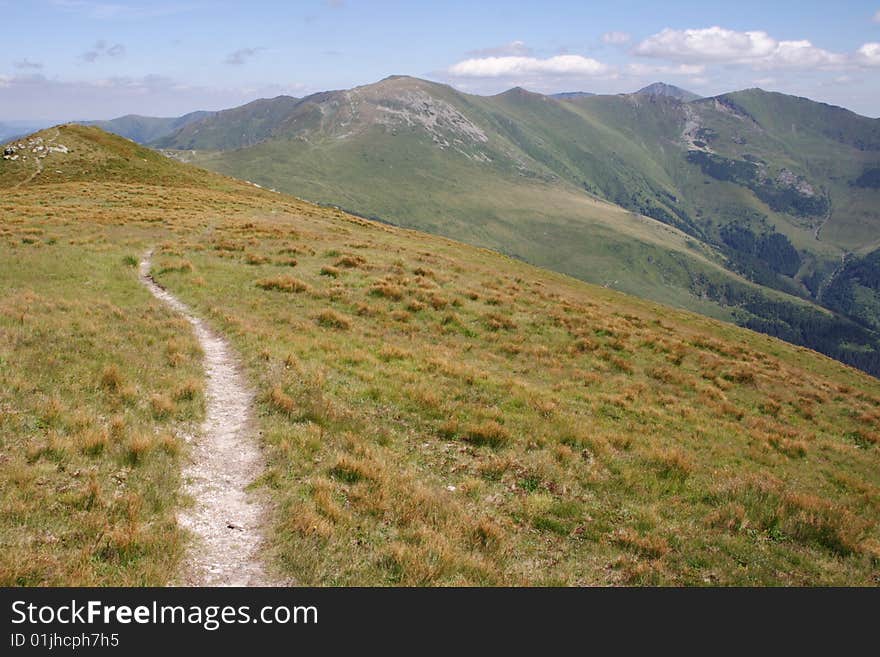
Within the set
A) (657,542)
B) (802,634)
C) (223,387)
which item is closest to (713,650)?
(802,634)

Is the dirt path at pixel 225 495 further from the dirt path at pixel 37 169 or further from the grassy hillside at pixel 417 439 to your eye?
the dirt path at pixel 37 169

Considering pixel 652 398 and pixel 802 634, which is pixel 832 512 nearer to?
pixel 802 634

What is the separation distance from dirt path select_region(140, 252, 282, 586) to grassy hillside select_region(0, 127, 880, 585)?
0.38 m

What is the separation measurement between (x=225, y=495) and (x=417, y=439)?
17.5ft

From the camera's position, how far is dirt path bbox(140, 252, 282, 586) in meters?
7.57

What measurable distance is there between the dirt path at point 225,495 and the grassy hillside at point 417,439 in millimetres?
378

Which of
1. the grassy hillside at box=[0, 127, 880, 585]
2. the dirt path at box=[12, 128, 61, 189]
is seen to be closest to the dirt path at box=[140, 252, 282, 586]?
the grassy hillside at box=[0, 127, 880, 585]

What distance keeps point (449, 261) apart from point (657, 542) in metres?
37.0

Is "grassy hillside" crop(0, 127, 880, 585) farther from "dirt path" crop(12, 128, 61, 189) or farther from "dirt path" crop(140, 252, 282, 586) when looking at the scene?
"dirt path" crop(12, 128, 61, 189)

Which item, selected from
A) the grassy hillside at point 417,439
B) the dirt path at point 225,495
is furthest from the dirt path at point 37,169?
the dirt path at point 225,495

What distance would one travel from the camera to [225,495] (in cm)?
975

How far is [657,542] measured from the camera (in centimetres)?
1010

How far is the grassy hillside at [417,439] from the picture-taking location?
332 inches

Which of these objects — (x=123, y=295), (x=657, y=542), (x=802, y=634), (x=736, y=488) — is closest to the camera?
(x=802, y=634)
